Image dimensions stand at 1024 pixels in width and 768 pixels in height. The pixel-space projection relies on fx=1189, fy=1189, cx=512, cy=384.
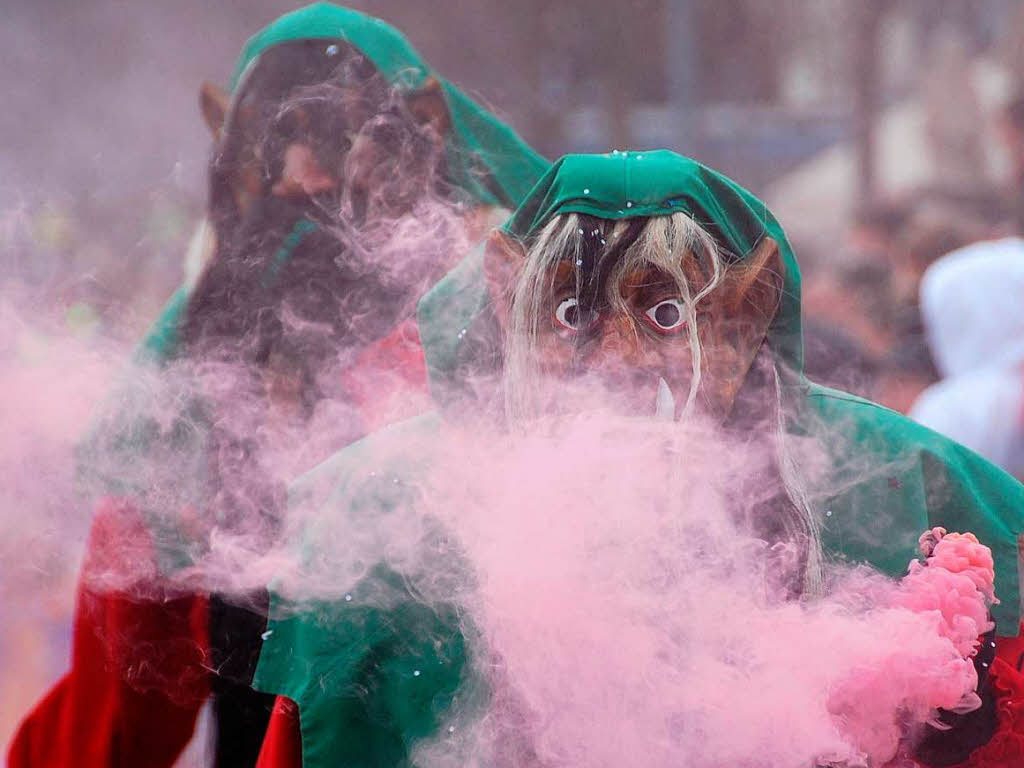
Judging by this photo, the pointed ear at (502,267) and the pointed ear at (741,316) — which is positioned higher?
the pointed ear at (502,267)

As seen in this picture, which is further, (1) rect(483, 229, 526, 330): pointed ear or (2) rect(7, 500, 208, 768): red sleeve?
(2) rect(7, 500, 208, 768): red sleeve

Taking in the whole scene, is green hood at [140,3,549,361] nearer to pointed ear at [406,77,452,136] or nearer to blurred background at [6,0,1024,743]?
pointed ear at [406,77,452,136]

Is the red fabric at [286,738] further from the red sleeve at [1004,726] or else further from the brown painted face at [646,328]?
the red sleeve at [1004,726]

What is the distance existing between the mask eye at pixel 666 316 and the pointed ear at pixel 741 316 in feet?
0.18

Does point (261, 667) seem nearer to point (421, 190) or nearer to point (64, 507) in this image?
point (64, 507)

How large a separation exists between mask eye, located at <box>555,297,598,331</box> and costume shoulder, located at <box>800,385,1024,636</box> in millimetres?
414

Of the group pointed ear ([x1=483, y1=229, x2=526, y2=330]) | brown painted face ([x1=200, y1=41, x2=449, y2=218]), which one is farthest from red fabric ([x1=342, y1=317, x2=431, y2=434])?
pointed ear ([x1=483, y1=229, x2=526, y2=330])

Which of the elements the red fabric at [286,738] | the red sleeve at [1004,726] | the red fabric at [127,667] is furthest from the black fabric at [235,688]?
the red sleeve at [1004,726]

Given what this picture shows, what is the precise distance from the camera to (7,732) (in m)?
3.26

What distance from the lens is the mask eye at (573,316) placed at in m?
1.75

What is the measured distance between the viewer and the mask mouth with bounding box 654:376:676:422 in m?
1.73

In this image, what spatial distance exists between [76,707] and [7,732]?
1.23m

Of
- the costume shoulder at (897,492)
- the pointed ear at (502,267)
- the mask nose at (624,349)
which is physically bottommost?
the costume shoulder at (897,492)

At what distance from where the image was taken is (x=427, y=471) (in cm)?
187
